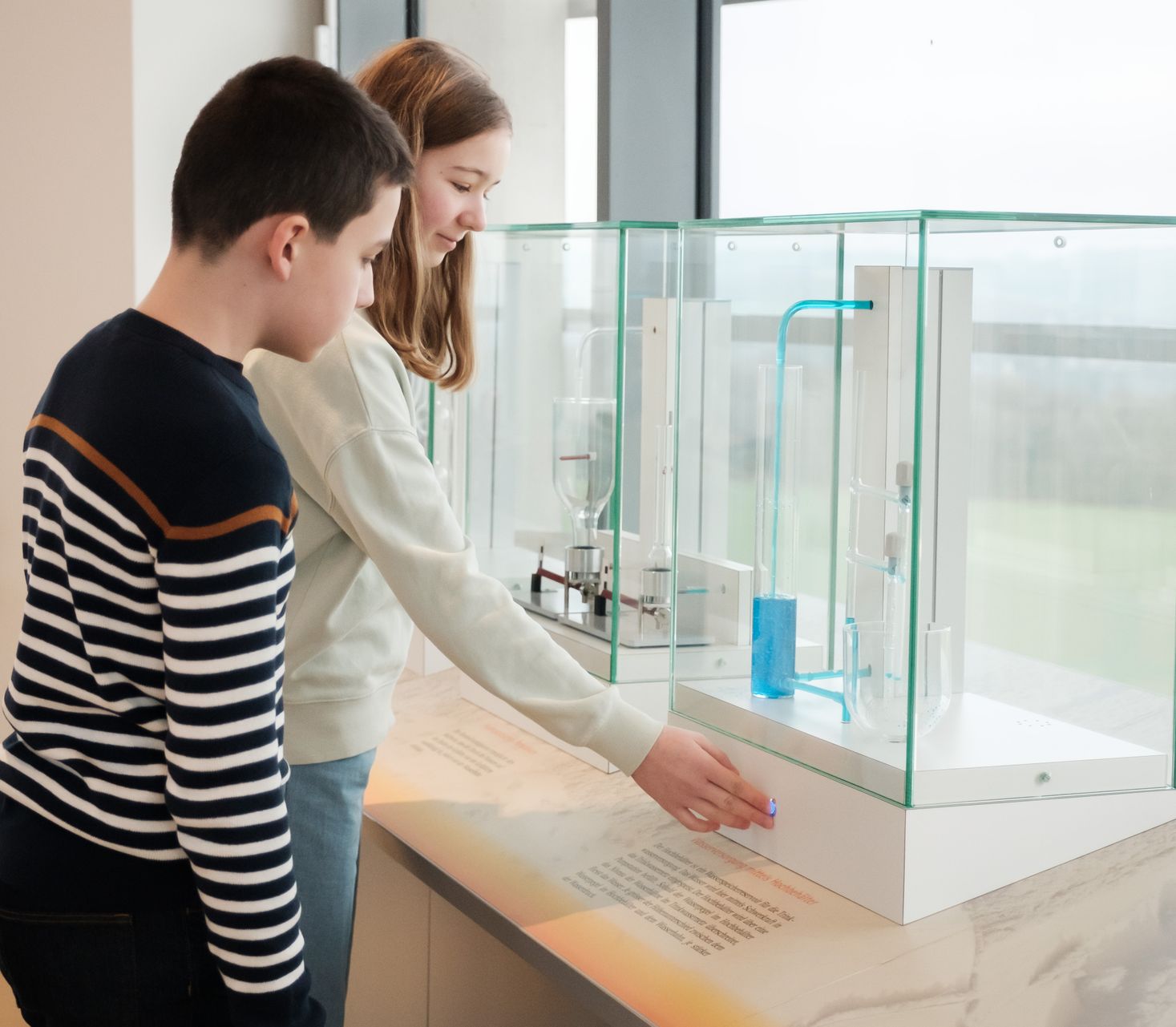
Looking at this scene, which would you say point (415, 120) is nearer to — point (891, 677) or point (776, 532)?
point (776, 532)

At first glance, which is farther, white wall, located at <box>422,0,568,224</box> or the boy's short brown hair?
white wall, located at <box>422,0,568,224</box>

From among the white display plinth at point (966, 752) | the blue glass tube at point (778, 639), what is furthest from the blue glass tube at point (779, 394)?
the white display plinth at point (966, 752)

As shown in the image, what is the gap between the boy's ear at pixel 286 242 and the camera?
812mm

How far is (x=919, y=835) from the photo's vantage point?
1.07 metres

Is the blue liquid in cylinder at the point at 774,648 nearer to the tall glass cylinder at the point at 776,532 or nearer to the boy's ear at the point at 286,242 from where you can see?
the tall glass cylinder at the point at 776,532

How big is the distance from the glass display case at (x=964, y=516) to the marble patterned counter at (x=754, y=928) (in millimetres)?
48

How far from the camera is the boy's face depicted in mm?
838

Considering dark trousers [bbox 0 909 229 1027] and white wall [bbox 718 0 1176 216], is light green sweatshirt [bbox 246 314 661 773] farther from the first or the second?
white wall [bbox 718 0 1176 216]

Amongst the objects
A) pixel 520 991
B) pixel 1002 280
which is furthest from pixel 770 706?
pixel 520 991

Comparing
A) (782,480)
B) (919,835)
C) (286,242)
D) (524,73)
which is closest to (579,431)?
(782,480)

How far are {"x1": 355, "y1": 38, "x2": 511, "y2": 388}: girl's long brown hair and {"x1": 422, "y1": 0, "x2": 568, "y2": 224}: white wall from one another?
4.63 ft

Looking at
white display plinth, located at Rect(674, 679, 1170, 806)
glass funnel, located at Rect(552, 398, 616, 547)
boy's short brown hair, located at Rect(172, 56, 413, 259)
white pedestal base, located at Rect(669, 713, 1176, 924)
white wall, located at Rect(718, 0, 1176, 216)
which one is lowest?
white pedestal base, located at Rect(669, 713, 1176, 924)

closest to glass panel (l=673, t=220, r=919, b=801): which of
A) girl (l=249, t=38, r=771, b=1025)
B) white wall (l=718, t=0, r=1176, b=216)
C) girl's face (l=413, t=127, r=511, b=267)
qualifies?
girl (l=249, t=38, r=771, b=1025)

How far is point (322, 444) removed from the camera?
3.51ft
